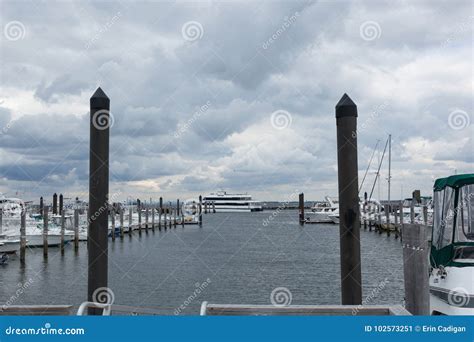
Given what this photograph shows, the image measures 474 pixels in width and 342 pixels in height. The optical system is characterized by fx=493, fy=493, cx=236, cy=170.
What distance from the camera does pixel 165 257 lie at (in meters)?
45.9

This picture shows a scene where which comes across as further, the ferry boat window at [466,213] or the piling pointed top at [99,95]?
the ferry boat window at [466,213]

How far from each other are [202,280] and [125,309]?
85.5 ft

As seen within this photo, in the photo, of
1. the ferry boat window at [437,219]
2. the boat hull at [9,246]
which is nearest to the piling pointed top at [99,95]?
the ferry boat window at [437,219]

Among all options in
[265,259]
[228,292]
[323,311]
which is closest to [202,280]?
[228,292]

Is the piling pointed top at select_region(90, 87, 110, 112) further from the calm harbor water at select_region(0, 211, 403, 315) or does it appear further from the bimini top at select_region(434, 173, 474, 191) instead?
the calm harbor water at select_region(0, 211, 403, 315)

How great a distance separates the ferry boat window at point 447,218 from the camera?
8805mm

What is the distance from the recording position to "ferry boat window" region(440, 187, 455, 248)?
28.9ft

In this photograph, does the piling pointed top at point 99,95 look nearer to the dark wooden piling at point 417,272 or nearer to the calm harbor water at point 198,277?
the dark wooden piling at point 417,272

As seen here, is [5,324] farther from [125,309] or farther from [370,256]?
[370,256]

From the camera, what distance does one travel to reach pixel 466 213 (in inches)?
346

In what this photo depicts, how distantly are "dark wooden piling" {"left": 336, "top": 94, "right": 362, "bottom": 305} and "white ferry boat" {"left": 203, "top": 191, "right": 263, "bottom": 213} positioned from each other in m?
175

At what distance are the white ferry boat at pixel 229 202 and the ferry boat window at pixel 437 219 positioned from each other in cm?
17378

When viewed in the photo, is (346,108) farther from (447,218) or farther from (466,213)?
(466,213)

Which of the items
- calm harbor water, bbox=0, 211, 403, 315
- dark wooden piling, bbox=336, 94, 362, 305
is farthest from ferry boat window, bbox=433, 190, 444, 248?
calm harbor water, bbox=0, 211, 403, 315
